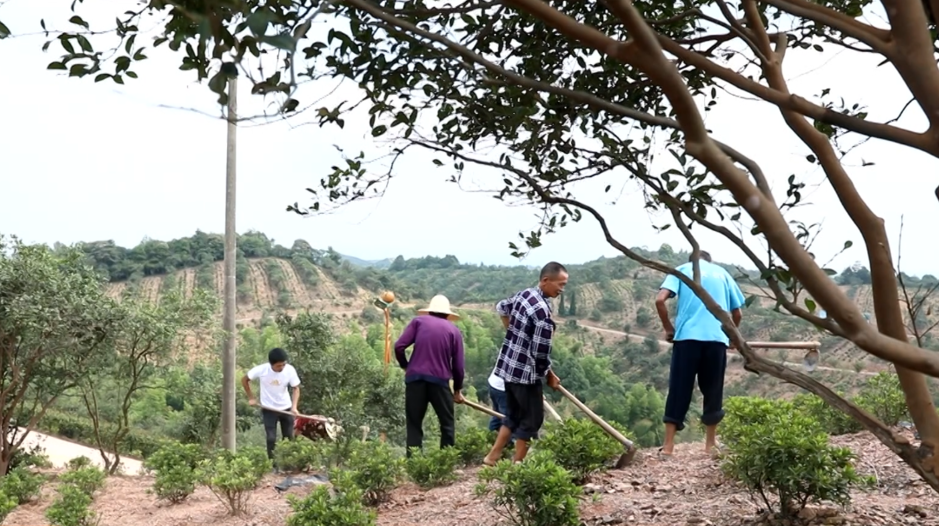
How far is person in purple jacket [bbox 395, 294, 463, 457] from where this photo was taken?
6992 millimetres

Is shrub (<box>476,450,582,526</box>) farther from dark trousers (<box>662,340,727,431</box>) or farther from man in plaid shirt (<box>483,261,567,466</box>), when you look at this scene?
dark trousers (<box>662,340,727,431</box>)

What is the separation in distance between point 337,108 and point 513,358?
10.8ft

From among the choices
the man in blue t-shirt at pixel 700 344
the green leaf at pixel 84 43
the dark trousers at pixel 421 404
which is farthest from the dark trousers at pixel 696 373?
the green leaf at pixel 84 43

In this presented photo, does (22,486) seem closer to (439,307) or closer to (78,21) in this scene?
(439,307)

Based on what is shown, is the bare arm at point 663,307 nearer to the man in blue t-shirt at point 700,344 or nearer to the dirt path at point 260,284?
the man in blue t-shirt at point 700,344

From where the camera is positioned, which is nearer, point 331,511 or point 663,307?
point 331,511

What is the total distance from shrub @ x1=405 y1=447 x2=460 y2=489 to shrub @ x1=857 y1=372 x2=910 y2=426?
321 cm

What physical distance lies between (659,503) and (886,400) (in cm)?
287

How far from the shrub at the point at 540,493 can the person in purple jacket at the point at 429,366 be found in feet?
7.92

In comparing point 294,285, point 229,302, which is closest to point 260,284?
point 294,285

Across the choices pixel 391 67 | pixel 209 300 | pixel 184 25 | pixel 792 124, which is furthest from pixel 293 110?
pixel 209 300

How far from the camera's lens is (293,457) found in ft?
28.3

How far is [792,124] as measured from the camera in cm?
247

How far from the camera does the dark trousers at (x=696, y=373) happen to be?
586cm
